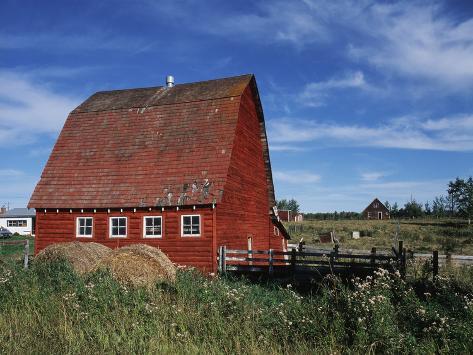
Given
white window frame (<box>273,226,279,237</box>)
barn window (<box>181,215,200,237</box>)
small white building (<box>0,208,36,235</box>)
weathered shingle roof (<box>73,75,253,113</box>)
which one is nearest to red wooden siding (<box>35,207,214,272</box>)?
barn window (<box>181,215,200,237</box>)

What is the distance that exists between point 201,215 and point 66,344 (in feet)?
39.1

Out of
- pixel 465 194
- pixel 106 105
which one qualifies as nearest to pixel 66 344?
pixel 106 105

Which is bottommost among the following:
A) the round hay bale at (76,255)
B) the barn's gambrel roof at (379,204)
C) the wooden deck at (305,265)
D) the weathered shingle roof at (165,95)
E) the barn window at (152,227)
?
the wooden deck at (305,265)

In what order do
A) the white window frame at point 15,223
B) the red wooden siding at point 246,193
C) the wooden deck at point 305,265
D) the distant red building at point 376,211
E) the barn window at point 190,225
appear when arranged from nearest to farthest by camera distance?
1. the wooden deck at point 305,265
2. the barn window at point 190,225
3. the red wooden siding at point 246,193
4. the white window frame at point 15,223
5. the distant red building at point 376,211

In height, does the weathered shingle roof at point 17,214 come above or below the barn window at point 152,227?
above

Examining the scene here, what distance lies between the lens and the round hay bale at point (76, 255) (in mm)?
14062

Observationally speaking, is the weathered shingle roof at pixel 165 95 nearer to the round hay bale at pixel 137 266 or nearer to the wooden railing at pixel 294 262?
the wooden railing at pixel 294 262

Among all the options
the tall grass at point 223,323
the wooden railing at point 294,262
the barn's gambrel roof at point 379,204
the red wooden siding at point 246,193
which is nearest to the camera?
the tall grass at point 223,323

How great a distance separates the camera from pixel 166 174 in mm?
20062

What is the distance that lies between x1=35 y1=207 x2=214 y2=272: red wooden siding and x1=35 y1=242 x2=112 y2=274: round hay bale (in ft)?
13.3

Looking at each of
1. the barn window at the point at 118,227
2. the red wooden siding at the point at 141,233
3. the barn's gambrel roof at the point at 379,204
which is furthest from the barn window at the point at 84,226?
the barn's gambrel roof at the point at 379,204

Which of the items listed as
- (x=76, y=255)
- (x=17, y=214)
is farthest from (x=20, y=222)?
(x=76, y=255)

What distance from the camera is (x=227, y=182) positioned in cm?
1934

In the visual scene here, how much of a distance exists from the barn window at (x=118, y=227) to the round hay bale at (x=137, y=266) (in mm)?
6957
